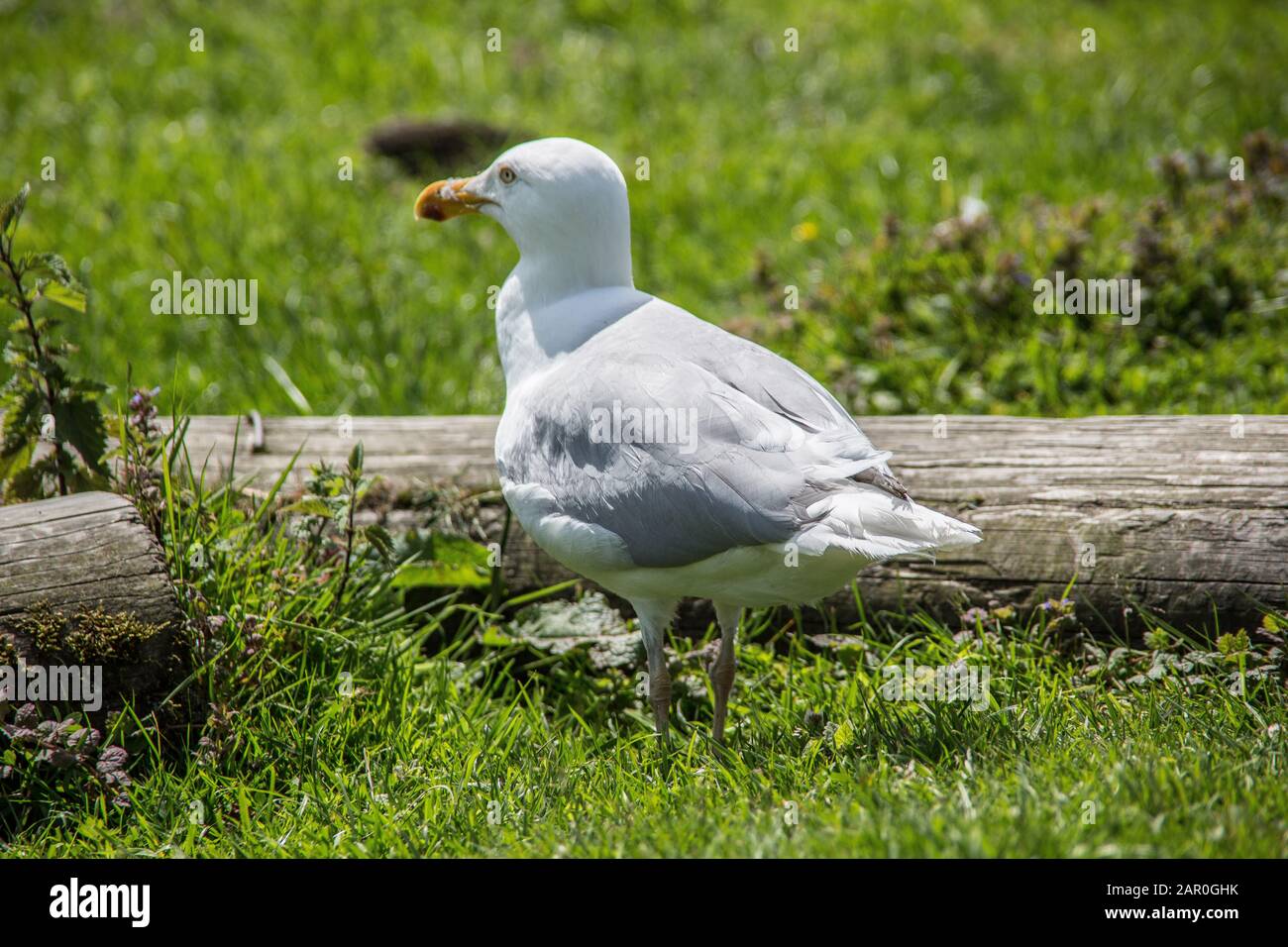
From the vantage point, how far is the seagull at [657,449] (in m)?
3.03

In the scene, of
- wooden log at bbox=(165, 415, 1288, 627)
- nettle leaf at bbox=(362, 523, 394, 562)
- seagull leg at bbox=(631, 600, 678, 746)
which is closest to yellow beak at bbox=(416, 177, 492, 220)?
wooden log at bbox=(165, 415, 1288, 627)

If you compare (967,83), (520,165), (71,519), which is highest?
(967,83)

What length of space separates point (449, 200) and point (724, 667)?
1815 millimetres

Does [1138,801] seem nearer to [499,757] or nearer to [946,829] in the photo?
[946,829]

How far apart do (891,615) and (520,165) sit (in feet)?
6.10

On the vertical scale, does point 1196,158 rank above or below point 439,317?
above

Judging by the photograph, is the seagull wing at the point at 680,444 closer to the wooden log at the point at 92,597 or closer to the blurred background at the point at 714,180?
the wooden log at the point at 92,597

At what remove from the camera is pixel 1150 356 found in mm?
5316

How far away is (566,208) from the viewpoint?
149 inches

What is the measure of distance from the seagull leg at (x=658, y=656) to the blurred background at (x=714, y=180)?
5.78 feet

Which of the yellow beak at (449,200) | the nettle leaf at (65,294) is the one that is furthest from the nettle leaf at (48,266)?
the yellow beak at (449,200)

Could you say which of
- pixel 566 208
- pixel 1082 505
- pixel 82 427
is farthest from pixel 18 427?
pixel 1082 505

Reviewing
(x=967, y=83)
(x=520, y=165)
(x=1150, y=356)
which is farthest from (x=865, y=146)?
(x=520, y=165)

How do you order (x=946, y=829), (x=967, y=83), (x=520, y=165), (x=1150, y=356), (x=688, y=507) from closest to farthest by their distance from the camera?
(x=946, y=829)
(x=688, y=507)
(x=520, y=165)
(x=1150, y=356)
(x=967, y=83)
